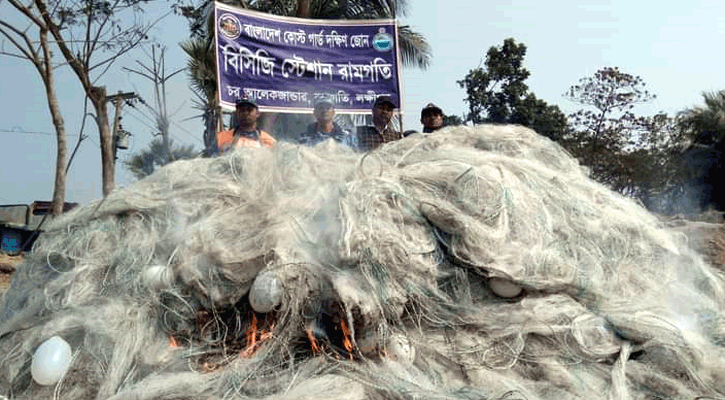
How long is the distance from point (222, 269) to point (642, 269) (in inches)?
91.3

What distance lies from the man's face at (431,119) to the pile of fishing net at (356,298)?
1775 millimetres

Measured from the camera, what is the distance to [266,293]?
10.6 feet

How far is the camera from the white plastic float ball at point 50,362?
314 centimetres

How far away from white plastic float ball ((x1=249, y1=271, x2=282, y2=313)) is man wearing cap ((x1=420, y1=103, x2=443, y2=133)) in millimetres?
2880

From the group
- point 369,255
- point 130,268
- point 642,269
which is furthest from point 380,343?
point 642,269

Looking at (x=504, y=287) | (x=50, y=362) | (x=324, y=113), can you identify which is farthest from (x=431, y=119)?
(x=50, y=362)

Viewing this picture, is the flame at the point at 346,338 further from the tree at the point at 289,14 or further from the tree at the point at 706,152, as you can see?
the tree at the point at 706,152

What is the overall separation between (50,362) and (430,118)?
3.57 meters

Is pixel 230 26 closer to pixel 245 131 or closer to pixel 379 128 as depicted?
pixel 245 131

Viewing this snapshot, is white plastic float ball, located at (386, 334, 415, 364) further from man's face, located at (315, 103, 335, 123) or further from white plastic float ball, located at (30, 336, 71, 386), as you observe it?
man's face, located at (315, 103, 335, 123)

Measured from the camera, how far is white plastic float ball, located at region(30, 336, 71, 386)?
3139 millimetres

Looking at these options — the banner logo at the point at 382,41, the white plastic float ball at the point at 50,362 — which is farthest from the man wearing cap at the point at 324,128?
the white plastic float ball at the point at 50,362

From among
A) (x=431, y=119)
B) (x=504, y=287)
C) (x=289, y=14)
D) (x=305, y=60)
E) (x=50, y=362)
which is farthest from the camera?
(x=289, y=14)

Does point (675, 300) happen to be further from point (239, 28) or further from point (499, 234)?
point (239, 28)
